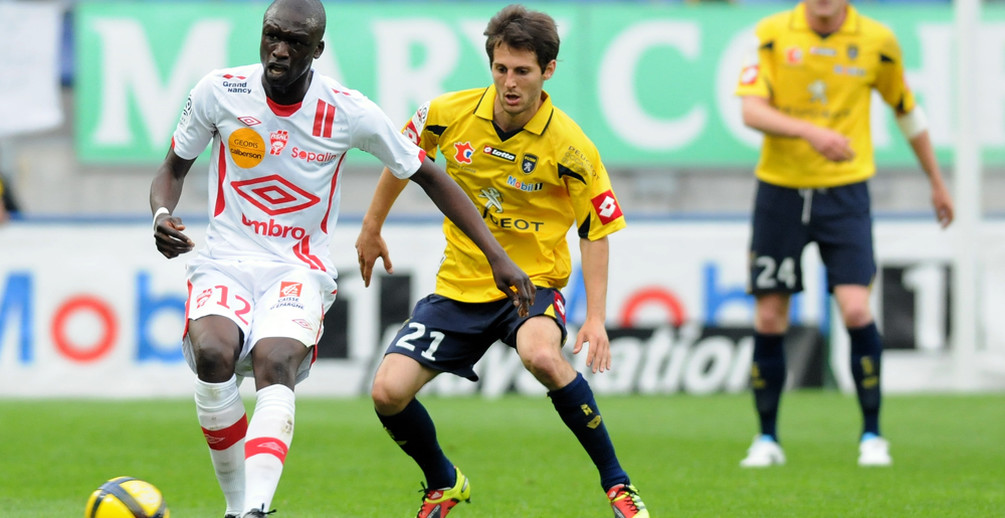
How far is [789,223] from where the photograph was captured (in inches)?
293

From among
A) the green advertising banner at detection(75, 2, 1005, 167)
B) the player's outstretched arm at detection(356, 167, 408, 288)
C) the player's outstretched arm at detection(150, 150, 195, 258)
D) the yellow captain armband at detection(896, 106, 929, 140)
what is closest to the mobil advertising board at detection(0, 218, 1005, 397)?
the green advertising banner at detection(75, 2, 1005, 167)

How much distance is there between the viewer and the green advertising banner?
13.1 meters

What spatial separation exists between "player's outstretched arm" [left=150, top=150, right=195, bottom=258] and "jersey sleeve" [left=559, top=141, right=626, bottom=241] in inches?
55.4

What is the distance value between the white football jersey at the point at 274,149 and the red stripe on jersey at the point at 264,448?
757 millimetres

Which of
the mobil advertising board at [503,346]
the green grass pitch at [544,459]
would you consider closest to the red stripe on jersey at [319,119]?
the green grass pitch at [544,459]

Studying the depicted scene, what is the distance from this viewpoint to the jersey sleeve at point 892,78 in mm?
7520

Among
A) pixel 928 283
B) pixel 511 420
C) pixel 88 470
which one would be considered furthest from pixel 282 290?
pixel 928 283

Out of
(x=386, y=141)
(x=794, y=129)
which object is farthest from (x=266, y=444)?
(x=794, y=129)

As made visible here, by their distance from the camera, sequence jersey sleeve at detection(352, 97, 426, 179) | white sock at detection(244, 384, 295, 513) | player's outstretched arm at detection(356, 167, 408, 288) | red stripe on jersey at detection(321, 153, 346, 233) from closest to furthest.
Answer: white sock at detection(244, 384, 295, 513), jersey sleeve at detection(352, 97, 426, 179), red stripe on jersey at detection(321, 153, 346, 233), player's outstretched arm at detection(356, 167, 408, 288)

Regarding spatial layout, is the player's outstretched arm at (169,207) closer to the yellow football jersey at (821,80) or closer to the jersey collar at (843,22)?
the yellow football jersey at (821,80)

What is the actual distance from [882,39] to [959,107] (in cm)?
502

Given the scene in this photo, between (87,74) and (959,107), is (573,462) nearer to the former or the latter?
(959,107)

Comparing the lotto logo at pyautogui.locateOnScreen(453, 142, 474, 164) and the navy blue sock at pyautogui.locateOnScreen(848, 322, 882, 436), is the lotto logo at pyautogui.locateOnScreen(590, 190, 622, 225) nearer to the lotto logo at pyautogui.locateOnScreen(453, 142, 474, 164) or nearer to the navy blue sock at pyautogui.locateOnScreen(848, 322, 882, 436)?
the lotto logo at pyautogui.locateOnScreen(453, 142, 474, 164)

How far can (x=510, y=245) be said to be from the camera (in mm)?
5633
